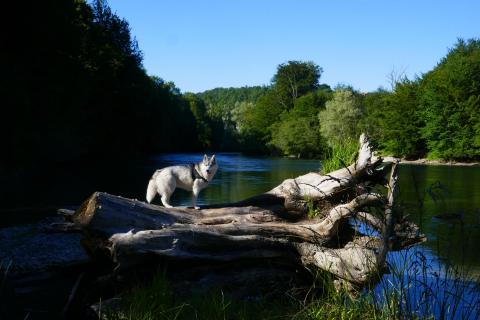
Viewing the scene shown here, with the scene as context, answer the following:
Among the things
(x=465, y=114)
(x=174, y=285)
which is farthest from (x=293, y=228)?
(x=465, y=114)

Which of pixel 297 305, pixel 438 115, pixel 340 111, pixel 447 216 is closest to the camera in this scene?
pixel 447 216

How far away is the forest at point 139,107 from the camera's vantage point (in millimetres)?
23859

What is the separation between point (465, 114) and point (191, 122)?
63175mm

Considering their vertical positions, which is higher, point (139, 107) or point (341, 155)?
point (139, 107)

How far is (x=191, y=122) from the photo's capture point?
112 meters

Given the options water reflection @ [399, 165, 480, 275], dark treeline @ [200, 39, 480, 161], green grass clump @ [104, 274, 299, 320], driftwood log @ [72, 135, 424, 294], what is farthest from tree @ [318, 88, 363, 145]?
green grass clump @ [104, 274, 299, 320]

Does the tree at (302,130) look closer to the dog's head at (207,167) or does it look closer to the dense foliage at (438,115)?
the dense foliage at (438,115)

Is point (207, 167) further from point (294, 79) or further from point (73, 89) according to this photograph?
point (294, 79)

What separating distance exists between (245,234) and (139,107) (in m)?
52.6

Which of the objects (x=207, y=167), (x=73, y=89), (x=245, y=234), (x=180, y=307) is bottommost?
(x=180, y=307)

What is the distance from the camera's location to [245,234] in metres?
7.54

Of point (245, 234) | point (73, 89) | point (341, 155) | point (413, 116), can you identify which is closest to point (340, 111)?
point (413, 116)

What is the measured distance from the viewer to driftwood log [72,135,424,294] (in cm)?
662

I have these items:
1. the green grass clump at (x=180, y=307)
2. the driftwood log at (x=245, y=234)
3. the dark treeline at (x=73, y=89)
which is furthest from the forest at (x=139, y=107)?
the green grass clump at (x=180, y=307)
